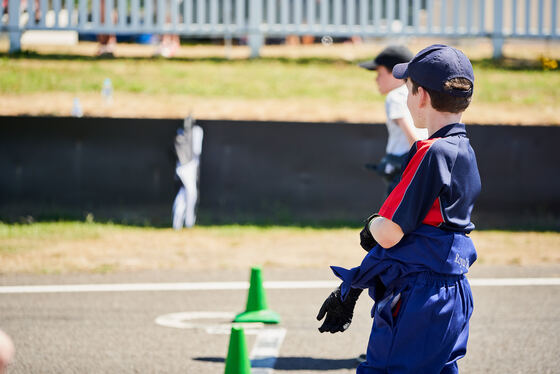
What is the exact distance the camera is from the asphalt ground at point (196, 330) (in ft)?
18.4

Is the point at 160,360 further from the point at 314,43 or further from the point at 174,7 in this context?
the point at 314,43

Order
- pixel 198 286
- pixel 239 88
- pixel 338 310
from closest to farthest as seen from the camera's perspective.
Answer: pixel 338 310 < pixel 198 286 < pixel 239 88

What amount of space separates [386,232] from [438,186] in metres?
0.27

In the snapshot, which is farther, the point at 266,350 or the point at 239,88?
the point at 239,88

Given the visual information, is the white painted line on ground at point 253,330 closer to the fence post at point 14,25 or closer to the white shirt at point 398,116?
the white shirt at point 398,116

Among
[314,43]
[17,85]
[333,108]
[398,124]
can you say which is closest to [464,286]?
[398,124]

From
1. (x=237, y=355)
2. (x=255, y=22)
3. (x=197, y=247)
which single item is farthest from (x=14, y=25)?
(x=237, y=355)

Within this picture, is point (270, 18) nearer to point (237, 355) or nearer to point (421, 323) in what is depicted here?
point (237, 355)

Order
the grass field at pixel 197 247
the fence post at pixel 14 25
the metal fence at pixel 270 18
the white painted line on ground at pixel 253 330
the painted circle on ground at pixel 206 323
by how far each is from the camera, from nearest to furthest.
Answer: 1. the white painted line on ground at pixel 253 330
2. the painted circle on ground at pixel 206 323
3. the grass field at pixel 197 247
4. the metal fence at pixel 270 18
5. the fence post at pixel 14 25

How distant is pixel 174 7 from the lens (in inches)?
624

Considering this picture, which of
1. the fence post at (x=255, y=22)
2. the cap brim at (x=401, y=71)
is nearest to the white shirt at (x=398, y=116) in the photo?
the cap brim at (x=401, y=71)

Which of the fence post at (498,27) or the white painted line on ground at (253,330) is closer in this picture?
the white painted line on ground at (253,330)

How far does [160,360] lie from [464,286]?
3.01m

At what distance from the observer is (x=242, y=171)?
35.0ft
